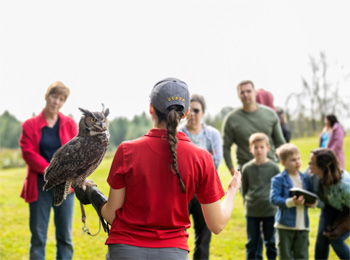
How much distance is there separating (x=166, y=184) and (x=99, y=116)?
0.42 meters

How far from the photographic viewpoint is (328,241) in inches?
135

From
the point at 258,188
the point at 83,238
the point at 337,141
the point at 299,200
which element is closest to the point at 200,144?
the point at 258,188

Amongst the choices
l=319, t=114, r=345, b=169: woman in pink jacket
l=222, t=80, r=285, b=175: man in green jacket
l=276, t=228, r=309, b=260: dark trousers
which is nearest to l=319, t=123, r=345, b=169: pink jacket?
l=319, t=114, r=345, b=169: woman in pink jacket

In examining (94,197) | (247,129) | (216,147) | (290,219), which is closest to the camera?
(94,197)

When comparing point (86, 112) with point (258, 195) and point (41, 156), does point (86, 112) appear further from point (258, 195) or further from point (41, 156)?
point (258, 195)

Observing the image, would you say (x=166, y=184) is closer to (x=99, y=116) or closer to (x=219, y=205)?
(x=219, y=205)

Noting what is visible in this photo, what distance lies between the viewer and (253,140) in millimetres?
3688

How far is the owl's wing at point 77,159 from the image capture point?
1.70 m

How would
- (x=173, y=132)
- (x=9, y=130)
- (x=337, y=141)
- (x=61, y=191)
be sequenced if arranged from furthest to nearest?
(x=9, y=130), (x=337, y=141), (x=61, y=191), (x=173, y=132)

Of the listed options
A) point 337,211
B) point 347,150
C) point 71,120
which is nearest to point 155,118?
point 71,120

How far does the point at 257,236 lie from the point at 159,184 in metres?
2.45

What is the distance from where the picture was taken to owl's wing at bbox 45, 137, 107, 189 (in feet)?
5.59

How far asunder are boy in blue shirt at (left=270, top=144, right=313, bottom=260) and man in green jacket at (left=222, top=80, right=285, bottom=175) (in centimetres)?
61

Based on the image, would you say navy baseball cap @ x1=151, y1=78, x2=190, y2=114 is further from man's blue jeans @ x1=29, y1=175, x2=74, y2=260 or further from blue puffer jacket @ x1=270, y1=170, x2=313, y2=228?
man's blue jeans @ x1=29, y1=175, x2=74, y2=260
